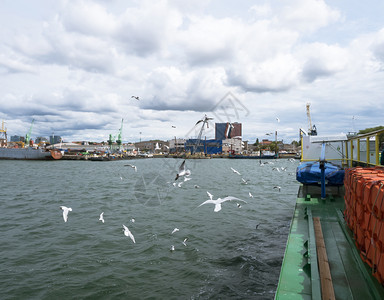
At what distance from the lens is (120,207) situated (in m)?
21.0

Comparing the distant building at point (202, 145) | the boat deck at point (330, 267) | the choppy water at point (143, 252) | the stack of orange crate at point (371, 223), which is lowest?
the choppy water at point (143, 252)

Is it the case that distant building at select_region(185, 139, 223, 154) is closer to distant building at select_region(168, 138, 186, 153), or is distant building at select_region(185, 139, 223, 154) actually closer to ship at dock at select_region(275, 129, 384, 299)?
distant building at select_region(168, 138, 186, 153)

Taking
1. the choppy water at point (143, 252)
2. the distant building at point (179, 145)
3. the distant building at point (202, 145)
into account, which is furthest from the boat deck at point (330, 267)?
the distant building at point (179, 145)

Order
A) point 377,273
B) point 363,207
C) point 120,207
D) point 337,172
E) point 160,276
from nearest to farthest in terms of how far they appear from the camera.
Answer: point 377,273 < point 363,207 < point 160,276 < point 337,172 < point 120,207

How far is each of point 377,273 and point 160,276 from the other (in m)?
6.95

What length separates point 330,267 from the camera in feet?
21.7

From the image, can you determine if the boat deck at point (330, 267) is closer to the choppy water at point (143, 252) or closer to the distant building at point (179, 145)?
the choppy water at point (143, 252)

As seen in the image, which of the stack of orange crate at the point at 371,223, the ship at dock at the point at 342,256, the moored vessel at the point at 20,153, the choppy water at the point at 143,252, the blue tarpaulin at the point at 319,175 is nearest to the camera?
the stack of orange crate at the point at 371,223

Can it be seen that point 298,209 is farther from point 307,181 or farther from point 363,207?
point 363,207

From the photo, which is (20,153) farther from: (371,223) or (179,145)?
(371,223)

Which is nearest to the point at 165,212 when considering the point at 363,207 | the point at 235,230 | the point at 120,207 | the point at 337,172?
the point at 120,207

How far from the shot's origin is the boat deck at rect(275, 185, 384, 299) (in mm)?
5441

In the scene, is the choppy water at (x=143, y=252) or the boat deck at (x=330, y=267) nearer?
the boat deck at (x=330, y=267)

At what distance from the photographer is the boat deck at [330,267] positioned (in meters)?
5.44
